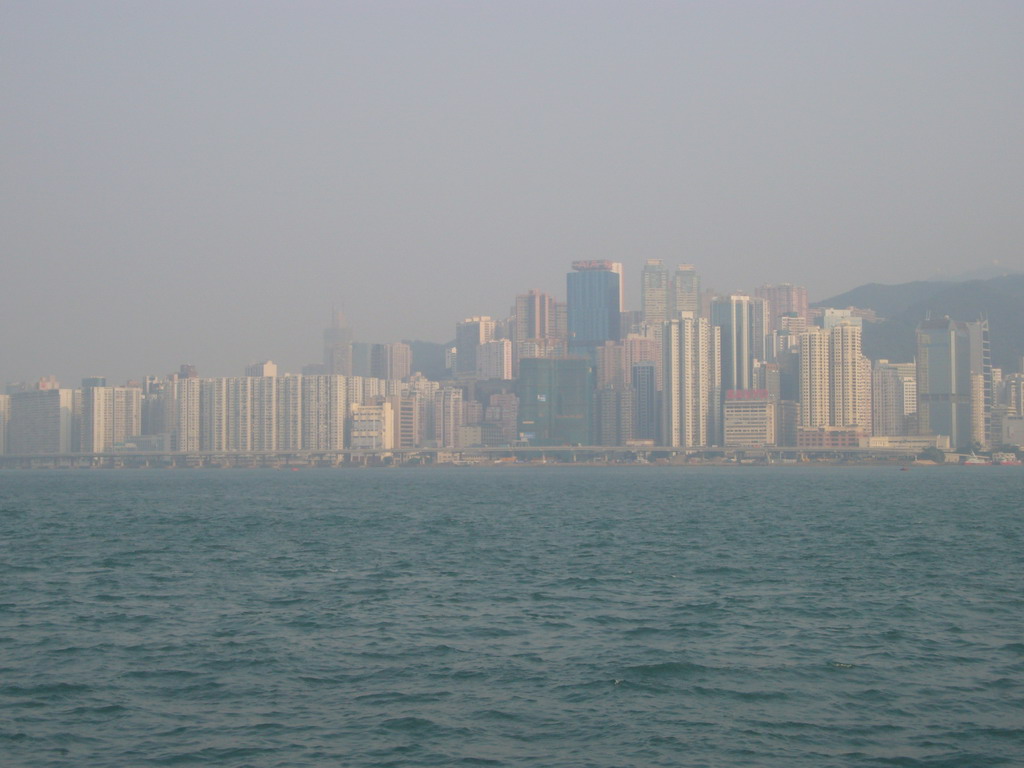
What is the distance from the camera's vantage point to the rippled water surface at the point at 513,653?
17.6 meters

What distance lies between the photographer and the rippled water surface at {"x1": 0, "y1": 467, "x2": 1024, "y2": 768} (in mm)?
17594

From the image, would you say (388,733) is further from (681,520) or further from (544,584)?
(681,520)

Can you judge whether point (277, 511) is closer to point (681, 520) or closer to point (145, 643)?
point (681, 520)

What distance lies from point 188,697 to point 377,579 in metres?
14.6

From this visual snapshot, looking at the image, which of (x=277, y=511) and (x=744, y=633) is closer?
(x=744, y=633)

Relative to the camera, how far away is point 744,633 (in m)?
25.6

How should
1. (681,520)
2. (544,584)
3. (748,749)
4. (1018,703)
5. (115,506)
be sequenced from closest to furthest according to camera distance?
(748,749) → (1018,703) → (544,584) → (681,520) → (115,506)

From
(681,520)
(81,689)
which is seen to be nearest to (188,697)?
(81,689)

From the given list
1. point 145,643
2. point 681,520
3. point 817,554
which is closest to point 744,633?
point 145,643

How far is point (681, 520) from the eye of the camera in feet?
204

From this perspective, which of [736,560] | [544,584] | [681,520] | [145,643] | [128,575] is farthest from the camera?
[681,520]

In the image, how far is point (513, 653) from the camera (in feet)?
77.0

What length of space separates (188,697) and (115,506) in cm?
6456

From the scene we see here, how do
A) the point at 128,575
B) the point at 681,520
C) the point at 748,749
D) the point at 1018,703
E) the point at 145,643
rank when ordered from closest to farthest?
the point at 748,749, the point at 1018,703, the point at 145,643, the point at 128,575, the point at 681,520
